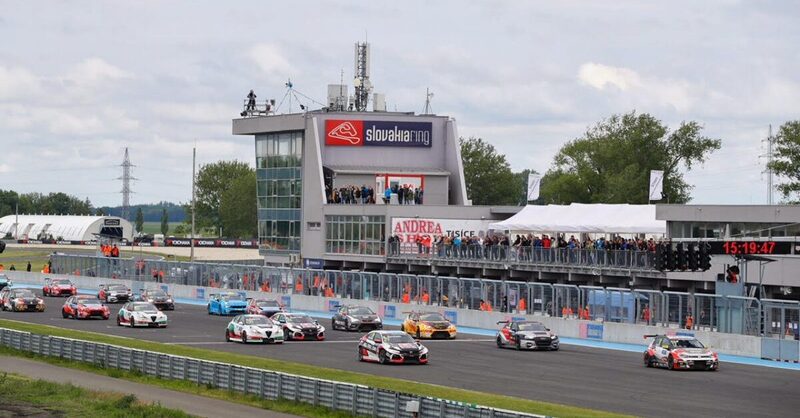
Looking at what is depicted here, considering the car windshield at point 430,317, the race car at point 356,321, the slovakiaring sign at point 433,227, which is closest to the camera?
the car windshield at point 430,317

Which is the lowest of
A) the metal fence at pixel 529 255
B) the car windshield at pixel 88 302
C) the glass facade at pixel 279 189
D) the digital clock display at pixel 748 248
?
the car windshield at pixel 88 302

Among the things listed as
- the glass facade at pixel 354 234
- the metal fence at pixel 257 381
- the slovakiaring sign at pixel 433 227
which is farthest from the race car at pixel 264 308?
the slovakiaring sign at pixel 433 227

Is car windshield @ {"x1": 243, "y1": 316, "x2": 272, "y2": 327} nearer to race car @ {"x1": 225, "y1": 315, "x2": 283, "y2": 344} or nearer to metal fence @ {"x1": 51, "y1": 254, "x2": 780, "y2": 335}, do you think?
race car @ {"x1": 225, "y1": 315, "x2": 283, "y2": 344}

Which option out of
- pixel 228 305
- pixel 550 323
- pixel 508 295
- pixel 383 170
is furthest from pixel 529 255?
pixel 383 170

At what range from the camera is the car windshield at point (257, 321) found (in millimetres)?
53131

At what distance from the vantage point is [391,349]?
44094 millimetres

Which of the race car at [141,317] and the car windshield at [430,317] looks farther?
the race car at [141,317]

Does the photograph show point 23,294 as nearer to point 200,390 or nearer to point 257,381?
point 200,390

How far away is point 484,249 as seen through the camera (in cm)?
7656

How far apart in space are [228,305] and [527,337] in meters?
25.4

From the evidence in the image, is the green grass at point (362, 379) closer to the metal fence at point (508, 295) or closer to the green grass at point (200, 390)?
the green grass at point (200, 390)

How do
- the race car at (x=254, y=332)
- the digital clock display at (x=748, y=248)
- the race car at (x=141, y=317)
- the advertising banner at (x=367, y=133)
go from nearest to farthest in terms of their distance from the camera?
1. the race car at (x=254, y=332)
2. the digital clock display at (x=748, y=248)
3. the race car at (x=141, y=317)
4. the advertising banner at (x=367, y=133)

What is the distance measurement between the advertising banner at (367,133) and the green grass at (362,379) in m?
44.2

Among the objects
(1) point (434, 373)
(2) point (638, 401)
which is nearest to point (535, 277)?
(1) point (434, 373)
